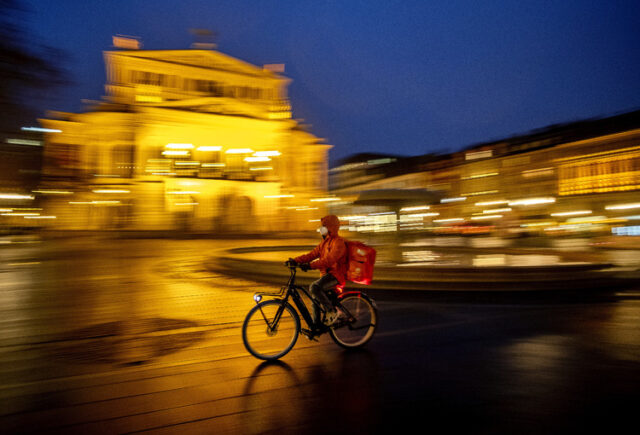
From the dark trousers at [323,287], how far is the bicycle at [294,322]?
0.06 metres

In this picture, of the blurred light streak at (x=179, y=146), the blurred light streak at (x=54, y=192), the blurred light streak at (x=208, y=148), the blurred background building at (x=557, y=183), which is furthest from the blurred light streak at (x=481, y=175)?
the blurred light streak at (x=54, y=192)

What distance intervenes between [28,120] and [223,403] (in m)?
5.67

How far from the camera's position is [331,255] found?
16.9ft

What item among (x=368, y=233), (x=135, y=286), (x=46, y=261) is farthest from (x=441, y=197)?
(x=46, y=261)

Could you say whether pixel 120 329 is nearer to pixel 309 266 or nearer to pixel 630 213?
pixel 309 266

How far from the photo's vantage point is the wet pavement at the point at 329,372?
3631 millimetres

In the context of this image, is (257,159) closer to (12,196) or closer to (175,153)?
(175,153)

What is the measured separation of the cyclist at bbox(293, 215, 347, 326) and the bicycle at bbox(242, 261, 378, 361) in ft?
0.24

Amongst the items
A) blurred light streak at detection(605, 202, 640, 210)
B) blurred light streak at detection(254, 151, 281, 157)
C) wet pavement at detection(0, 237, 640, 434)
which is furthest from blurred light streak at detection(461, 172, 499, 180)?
wet pavement at detection(0, 237, 640, 434)

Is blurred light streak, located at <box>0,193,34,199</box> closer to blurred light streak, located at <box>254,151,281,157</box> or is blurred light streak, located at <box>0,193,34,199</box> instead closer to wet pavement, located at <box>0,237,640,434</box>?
wet pavement, located at <box>0,237,640,434</box>

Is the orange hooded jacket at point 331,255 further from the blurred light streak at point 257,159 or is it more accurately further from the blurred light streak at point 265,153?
the blurred light streak at point 257,159

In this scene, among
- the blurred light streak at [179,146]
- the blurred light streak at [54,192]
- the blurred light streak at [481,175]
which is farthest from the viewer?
the blurred light streak at [481,175]

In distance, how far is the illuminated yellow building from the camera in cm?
3922

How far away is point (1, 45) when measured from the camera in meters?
6.41
